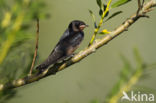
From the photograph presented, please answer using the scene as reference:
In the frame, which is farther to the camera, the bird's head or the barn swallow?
the bird's head

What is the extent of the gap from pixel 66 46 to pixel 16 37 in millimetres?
194

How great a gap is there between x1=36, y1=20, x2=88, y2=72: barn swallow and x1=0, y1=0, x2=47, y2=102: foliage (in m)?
0.09

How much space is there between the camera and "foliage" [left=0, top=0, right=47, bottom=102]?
1.14 m

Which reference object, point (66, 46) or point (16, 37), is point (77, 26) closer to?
point (66, 46)

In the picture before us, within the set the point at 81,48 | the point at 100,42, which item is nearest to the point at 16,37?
the point at 100,42

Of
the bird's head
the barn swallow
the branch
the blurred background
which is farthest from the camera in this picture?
the blurred background

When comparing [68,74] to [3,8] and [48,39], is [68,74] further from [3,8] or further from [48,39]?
[3,8]

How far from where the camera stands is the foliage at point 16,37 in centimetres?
114

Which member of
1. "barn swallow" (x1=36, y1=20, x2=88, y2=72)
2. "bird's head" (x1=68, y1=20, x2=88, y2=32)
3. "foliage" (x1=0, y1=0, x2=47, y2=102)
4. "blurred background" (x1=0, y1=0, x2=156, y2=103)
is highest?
"foliage" (x1=0, y1=0, x2=47, y2=102)

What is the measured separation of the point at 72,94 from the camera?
2.01m

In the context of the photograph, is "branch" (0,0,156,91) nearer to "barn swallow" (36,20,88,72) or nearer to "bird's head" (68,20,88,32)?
"barn swallow" (36,20,88,72)

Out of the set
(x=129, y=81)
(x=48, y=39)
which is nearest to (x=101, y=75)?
(x=48, y=39)

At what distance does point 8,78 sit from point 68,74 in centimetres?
131

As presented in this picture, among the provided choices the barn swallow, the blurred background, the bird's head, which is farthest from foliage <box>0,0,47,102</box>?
the blurred background
